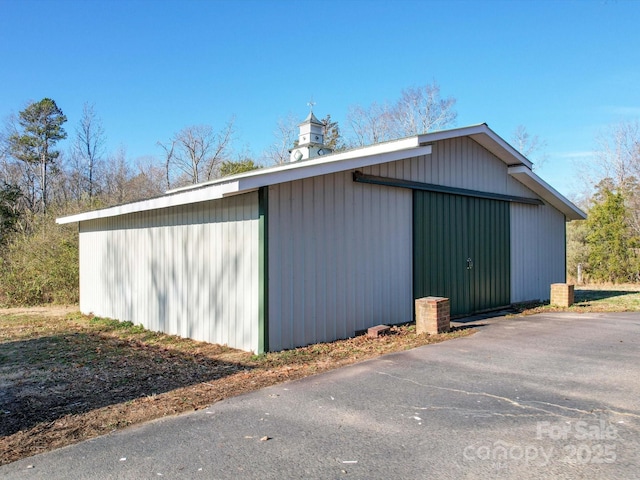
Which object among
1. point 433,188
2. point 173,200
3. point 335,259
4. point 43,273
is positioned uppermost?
point 433,188

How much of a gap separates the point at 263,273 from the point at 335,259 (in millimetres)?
1477

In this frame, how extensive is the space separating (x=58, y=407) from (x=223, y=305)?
288 cm

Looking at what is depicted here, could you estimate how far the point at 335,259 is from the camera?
24.3ft

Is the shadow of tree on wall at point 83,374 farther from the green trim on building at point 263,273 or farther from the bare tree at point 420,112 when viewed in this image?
the bare tree at point 420,112

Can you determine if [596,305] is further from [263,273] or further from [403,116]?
[403,116]

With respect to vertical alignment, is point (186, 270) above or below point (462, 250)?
below

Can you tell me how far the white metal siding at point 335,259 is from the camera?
664cm

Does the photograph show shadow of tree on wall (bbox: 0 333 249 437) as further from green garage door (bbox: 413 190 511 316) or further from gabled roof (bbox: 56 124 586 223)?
green garage door (bbox: 413 190 511 316)

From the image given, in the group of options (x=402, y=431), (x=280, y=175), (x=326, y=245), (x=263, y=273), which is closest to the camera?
(x=402, y=431)

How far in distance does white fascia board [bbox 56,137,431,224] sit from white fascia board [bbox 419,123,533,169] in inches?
15.0

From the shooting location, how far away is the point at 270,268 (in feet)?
21.2

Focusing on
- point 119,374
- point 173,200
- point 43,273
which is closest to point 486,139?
point 173,200

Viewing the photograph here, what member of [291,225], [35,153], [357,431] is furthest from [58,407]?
[35,153]

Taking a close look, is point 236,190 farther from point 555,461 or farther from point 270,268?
point 555,461
